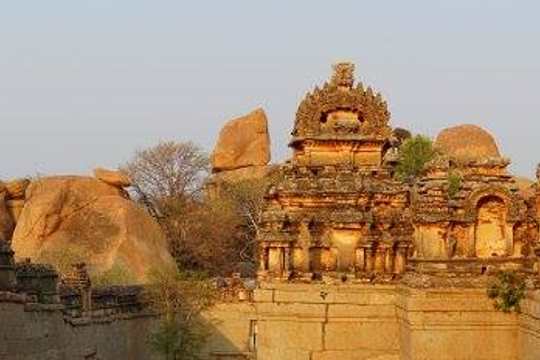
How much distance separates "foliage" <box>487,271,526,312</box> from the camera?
57.3 ft

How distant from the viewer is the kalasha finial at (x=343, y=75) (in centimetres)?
2352

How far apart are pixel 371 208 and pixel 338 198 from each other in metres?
0.72

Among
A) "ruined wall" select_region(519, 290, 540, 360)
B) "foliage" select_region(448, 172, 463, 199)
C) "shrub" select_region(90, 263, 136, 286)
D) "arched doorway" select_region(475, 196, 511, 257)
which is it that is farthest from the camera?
"shrub" select_region(90, 263, 136, 286)

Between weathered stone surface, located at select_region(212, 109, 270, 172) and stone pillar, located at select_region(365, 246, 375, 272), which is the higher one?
weathered stone surface, located at select_region(212, 109, 270, 172)

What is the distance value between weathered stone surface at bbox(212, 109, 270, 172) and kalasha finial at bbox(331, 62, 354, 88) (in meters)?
27.0

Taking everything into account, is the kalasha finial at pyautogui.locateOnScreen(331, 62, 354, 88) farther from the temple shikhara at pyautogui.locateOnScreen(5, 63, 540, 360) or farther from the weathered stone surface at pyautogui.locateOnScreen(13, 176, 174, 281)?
the weathered stone surface at pyautogui.locateOnScreen(13, 176, 174, 281)

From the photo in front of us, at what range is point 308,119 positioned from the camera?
23.2m

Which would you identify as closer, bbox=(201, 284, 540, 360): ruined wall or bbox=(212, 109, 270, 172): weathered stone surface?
bbox=(201, 284, 540, 360): ruined wall

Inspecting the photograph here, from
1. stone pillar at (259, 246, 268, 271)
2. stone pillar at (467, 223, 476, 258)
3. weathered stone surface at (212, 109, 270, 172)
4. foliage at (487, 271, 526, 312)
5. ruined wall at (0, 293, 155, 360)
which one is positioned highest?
weathered stone surface at (212, 109, 270, 172)

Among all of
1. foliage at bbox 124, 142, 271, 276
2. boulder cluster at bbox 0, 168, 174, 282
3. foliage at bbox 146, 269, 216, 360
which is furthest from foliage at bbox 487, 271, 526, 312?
foliage at bbox 124, 142, 271, 276

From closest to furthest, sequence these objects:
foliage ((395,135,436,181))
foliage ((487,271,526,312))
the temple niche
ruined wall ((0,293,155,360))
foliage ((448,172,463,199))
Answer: foliage ((487,271,526,312)) → ruined wall ((0,293,155,360)) → the temple niche → foliage ((448,172,463,199)) → foliage ((395,135,436,181))

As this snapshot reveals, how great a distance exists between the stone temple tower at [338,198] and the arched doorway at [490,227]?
2193 mm

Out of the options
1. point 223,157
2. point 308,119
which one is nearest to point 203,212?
point 223,157

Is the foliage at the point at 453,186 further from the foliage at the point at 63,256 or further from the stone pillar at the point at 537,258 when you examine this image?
the foliage at the point at 63,256
